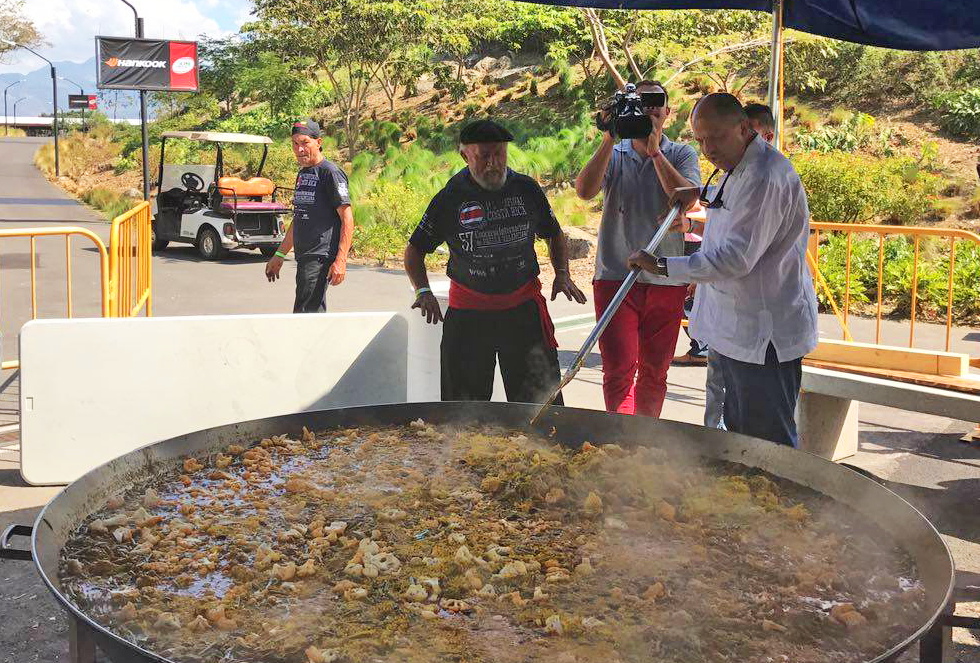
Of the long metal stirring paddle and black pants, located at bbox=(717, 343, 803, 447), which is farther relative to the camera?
black pants, located at bbox=(717, 343, 803, 447)

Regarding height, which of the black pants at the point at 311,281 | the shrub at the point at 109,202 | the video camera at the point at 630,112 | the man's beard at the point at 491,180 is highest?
the video camera at the point at 630,112

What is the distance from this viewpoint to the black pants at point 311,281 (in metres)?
5.82

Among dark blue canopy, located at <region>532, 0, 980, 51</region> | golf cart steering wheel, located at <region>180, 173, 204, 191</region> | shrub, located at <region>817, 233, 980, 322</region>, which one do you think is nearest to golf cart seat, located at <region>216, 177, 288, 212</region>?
golf cart steering wheel, located at <region>180, 173, 204, 191</region>

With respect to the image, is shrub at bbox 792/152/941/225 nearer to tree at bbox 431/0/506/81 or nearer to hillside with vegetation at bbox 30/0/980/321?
hillside with vegetation at bbox 30/0/980/321

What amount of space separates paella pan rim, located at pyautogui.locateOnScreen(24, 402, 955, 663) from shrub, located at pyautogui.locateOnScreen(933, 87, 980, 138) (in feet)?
67.2

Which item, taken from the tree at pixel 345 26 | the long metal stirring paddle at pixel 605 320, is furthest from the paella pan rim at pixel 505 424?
the tree at pixel 345 26

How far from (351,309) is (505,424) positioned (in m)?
7.40

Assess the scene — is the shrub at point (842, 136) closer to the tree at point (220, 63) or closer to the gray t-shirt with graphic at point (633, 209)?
the gray t-shirt with graphic at point (633, 209)

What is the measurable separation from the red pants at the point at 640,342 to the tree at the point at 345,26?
22409 millimetres

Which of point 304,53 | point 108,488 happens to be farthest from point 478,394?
point 304,53

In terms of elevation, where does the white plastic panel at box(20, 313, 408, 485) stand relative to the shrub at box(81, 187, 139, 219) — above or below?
below

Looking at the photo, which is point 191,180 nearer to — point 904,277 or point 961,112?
point 904,277

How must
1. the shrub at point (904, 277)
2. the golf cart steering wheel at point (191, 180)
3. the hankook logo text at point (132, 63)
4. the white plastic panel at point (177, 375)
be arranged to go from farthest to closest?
the hankook logo text at point (132, 63), the golf cart steering wheel at point (191, 180), the shrub at point (904, 277), the white plastic panel at point (177, 375)

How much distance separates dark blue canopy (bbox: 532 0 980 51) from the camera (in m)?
4.02
